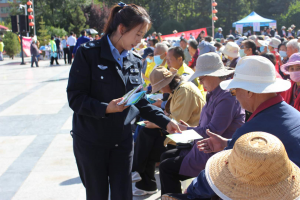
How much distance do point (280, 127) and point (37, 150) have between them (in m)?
4.57

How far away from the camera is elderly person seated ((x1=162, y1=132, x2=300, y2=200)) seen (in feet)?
4.87

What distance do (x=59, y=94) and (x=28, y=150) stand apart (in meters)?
5.12

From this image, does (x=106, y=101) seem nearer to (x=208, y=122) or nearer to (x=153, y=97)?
(x=208, y=122)

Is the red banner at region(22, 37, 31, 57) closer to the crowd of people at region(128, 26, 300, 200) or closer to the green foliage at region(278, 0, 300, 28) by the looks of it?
the crowd of people at region(128, 26, 300, 200)

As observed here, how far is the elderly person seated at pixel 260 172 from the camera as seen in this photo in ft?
4.87

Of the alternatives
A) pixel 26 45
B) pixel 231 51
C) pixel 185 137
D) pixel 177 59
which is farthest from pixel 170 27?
pixel 185 137

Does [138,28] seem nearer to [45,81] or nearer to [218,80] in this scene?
[218,80]

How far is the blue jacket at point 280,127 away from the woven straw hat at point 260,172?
0.83 ft

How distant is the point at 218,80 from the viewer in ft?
10.7

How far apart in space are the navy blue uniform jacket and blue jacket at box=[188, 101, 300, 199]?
0.82m

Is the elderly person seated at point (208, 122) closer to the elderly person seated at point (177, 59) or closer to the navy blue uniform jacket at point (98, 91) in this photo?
the navy blue uniform jacket at point (98, 91)

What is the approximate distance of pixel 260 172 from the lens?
151cm

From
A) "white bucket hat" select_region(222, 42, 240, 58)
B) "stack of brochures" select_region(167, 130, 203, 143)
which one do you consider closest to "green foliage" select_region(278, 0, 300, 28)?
"white bucket hat" select_region(222, 42, 240, 58)

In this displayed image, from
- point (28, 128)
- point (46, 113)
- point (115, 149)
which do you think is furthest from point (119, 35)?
point (46, 113)
